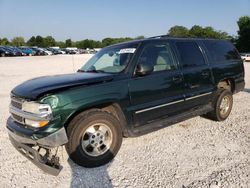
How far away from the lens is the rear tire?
5.52 meters

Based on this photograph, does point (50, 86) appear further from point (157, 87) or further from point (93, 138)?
point (157, 87)

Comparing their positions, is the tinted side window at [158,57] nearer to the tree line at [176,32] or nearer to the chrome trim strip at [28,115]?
the chrome trim strip at [28,115]

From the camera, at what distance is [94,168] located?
3.67 meters

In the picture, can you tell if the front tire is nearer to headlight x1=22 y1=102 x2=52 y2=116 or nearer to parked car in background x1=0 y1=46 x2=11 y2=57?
headlight x1=22 y1=102 x2=52 y2=116

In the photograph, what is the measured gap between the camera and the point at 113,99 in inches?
146

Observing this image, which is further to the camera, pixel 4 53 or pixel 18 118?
pixel 4 53

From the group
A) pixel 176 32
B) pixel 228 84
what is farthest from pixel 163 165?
pixel 176 32

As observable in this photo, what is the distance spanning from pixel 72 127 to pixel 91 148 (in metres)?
0.53

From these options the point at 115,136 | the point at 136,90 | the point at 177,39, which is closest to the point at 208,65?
the point at 177,39

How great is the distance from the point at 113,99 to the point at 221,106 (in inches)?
125

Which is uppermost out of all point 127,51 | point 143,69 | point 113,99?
point 127,51

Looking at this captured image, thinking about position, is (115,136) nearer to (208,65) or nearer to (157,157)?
(157,157)

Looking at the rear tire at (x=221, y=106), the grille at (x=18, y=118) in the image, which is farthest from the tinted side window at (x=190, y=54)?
the grille at (x=18, y=118)

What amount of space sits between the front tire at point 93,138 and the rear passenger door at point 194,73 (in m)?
1.82
